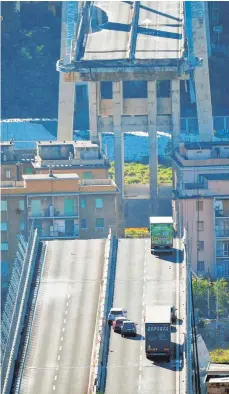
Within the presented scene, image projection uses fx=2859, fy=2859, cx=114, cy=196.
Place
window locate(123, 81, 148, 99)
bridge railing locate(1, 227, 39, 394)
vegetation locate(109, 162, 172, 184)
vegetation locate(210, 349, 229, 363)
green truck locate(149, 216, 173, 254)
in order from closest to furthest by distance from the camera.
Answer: bridge railing locate(1, 227, 39, 394)
vegetation locate(210, 349, 229, 363)
green truck locate(149, 216, 173, 254)
vegetation locate(109, 162, 172, 184)
window locate(123, 81, 148, 99)

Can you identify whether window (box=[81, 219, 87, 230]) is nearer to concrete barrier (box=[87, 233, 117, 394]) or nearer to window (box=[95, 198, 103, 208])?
window (box=[95, 198, 103, 208])

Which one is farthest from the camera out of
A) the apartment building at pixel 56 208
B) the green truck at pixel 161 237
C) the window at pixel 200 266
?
the window at pixel 200 266

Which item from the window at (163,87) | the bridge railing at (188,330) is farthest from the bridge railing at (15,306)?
the window at (163,87)

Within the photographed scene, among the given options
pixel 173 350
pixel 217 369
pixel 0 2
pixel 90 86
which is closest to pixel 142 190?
pixel 90 86

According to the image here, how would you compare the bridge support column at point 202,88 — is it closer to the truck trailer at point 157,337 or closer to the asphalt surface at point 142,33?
the asphalt surface at point 142,33

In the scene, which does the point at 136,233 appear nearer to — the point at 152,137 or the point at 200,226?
the point at 200,226

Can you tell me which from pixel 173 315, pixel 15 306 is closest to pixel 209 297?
pixel 15 306

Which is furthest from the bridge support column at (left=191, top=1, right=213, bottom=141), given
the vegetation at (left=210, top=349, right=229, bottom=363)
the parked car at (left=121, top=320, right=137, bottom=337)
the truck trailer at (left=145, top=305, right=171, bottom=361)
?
the truck trailer at (left=145, top=305, right=171, bottom=361)

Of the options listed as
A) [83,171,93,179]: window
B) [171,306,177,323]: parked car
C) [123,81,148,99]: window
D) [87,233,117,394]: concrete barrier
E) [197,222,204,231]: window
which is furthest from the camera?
[123,81,148,99]: window

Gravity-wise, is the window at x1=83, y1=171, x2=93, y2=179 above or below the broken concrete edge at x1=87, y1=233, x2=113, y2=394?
above
